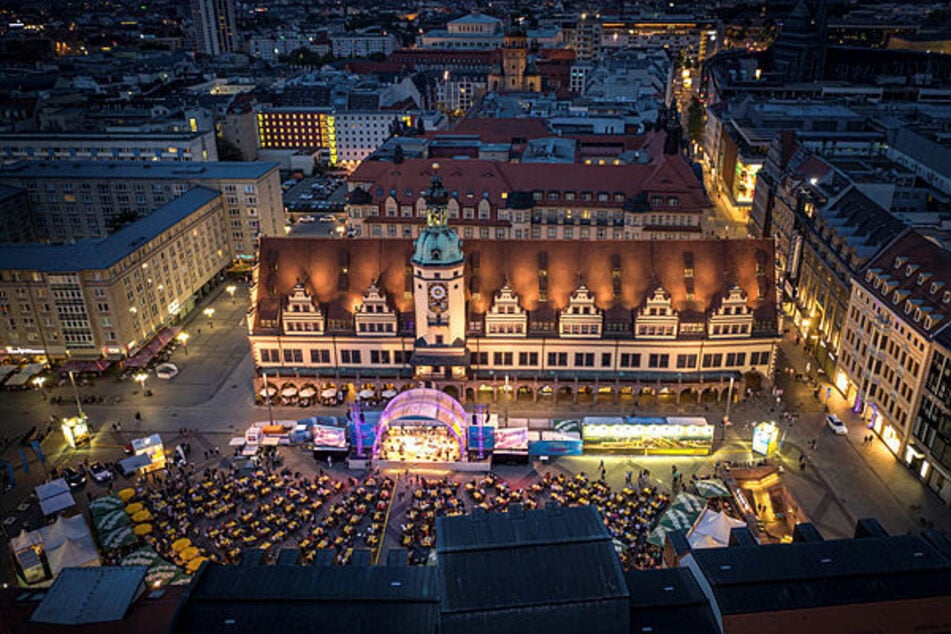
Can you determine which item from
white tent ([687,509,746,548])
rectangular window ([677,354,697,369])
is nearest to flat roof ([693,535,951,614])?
white tent ([687,509,746,548])

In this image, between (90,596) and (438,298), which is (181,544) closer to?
(90,596)

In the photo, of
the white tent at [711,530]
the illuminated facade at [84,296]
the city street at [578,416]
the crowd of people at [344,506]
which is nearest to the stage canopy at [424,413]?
the crowd of people at [344,506]

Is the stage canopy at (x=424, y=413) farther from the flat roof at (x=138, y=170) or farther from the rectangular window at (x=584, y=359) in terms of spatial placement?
the flat roof at (x=138, y=170)

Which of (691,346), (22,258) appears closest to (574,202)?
(691,346)

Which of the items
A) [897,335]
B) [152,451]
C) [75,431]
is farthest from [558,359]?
[75,431]

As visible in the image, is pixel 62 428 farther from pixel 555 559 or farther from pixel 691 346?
pixel 691 346

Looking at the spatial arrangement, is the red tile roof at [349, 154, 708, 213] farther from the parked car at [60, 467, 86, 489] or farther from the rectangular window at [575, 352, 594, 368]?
the parked car at [60, 467, 86, 489]
